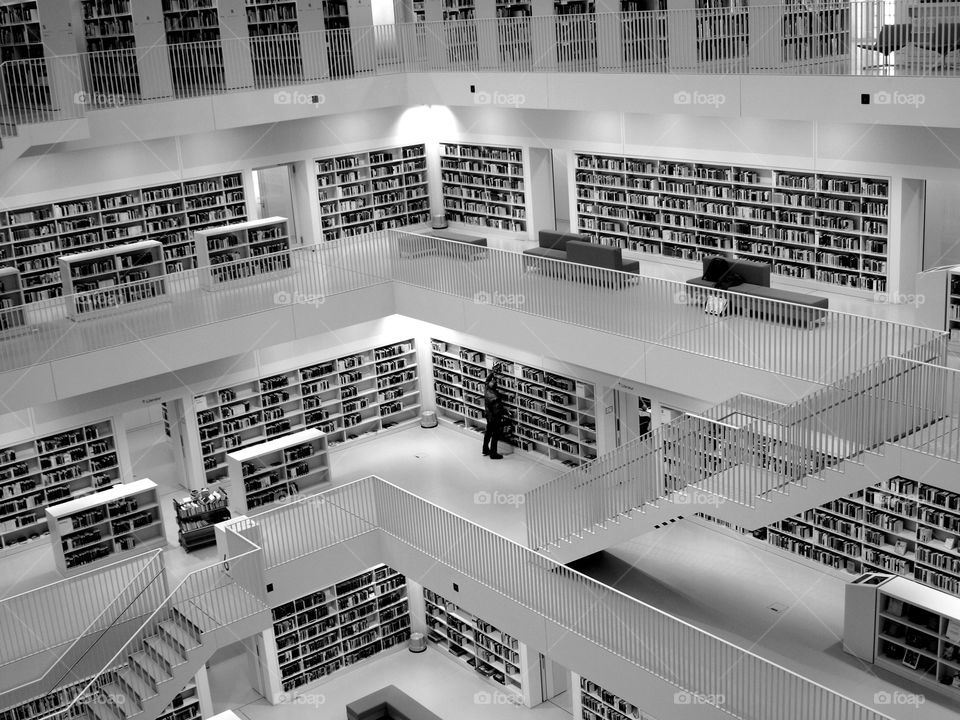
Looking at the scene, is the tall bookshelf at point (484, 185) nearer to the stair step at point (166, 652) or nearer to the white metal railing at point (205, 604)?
the white metal railing at point (205, 604)

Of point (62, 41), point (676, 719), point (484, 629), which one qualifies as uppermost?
point (62, 41)

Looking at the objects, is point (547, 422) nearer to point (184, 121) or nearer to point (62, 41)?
point (184, 121)

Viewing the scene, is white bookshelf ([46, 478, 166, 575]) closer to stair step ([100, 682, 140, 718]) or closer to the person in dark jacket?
stair step ([100, 682, 140, 718])

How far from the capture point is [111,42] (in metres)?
18.1

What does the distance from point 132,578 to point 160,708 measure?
1.71 m

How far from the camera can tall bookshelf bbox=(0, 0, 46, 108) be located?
15844 mm

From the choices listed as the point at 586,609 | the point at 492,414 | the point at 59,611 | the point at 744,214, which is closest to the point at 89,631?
the point at 59,611

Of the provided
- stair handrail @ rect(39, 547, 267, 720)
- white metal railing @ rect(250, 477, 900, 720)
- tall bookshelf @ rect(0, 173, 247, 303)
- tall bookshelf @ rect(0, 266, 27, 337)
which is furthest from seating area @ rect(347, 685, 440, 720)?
tall bookshelf @ rect(0, 173, 247, 303)

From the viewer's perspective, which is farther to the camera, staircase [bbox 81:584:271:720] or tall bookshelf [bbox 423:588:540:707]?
tall bookshelf [bbox 423:588:540:707]

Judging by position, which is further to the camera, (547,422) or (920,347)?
(547,422)

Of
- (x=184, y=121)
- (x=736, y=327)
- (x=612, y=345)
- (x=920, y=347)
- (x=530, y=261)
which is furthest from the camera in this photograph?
(x=184, y=121)

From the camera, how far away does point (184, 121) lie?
56.2 feet

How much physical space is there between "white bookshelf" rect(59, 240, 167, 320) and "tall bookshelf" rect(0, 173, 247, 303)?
0.58m

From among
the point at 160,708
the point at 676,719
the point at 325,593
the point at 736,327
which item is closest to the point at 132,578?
the point at 160,708
